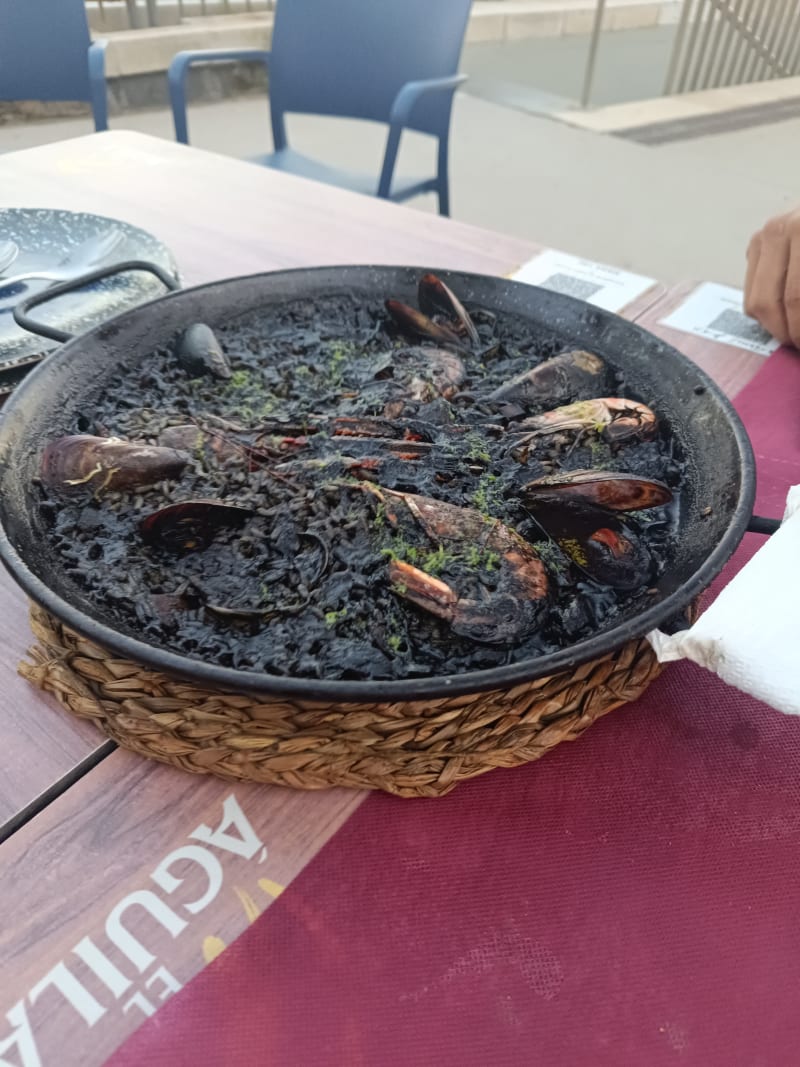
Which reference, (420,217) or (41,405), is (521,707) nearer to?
(41,405)

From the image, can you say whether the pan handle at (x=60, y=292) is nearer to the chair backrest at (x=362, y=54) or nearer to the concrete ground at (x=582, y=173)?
the chair backrest at (x=362, y=54)

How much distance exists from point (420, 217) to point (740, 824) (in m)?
1.62

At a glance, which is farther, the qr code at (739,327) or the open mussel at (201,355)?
the qr code at (739,327)

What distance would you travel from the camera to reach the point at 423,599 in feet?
2.37

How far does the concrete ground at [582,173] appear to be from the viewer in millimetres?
3961

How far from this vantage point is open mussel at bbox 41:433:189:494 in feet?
2.78

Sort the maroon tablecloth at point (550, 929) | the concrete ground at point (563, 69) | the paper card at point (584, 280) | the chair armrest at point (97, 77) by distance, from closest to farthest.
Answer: the maroon tablecloth at point (550, 929) → the paper card at point (584, 280) → the chair armrest at point (97, 77) → the concrete ground at point (563, 69)

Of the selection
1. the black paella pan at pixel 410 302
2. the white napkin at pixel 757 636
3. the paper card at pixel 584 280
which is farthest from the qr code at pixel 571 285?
the white napkin at pixel 757 636

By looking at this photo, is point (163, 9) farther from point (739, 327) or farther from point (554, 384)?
point (554, 384)

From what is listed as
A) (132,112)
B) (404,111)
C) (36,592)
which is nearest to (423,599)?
(36,592)

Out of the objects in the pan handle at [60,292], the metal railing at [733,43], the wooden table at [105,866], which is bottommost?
the metal railing at [733,43]

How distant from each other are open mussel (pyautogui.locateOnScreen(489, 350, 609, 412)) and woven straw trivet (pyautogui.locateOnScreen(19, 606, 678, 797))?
0.40 metres

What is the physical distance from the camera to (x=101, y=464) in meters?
0.85

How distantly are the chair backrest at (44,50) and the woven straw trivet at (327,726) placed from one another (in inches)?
108
